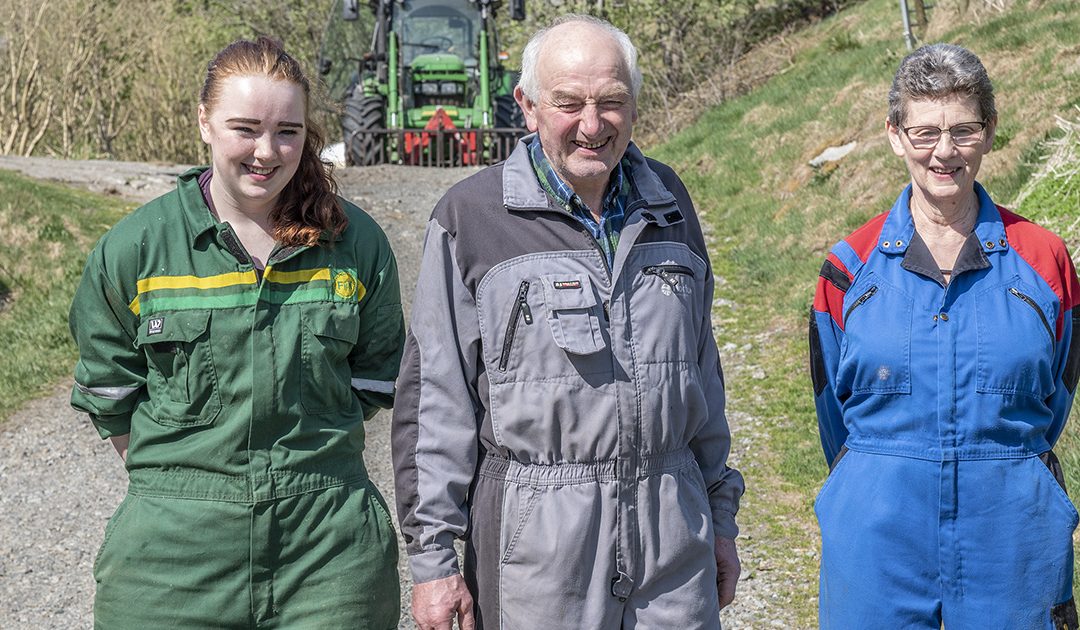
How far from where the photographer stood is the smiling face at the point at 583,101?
2.54 metres

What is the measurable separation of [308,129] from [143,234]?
17.3 inches

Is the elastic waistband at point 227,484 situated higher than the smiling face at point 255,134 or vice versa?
the smiling face at point 255,134

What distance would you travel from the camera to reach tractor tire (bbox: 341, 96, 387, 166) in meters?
16.5

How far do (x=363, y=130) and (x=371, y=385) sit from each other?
1382 cm

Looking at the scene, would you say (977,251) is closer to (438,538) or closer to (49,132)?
(438,538)

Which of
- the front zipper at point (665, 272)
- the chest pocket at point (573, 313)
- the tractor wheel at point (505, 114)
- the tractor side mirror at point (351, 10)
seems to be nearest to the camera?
the chest pocket at point (573, 313)

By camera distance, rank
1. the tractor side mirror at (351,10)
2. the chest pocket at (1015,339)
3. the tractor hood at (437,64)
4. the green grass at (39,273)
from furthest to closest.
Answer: the tractor hood at (437,64), the tractor side mirror at (351,10), the green grass at (39,273), the chest pocket at (1015,339)

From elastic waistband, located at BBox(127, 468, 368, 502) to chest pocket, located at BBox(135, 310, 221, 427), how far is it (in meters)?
0.11

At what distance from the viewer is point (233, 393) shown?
2686 mm

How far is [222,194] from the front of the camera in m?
2.78

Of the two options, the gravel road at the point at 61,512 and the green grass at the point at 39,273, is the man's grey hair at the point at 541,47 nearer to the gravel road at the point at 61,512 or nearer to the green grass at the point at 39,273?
the gravel road at the point at 61,512

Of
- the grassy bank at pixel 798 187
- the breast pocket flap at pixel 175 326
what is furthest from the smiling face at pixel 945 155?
the grassy bank at pixel 798 187

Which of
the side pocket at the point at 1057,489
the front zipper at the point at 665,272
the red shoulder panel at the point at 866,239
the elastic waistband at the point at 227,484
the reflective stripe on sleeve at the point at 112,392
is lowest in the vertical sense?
the side pocket at the point at 1057,489

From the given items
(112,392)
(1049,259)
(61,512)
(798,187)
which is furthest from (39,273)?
(1049,259)
